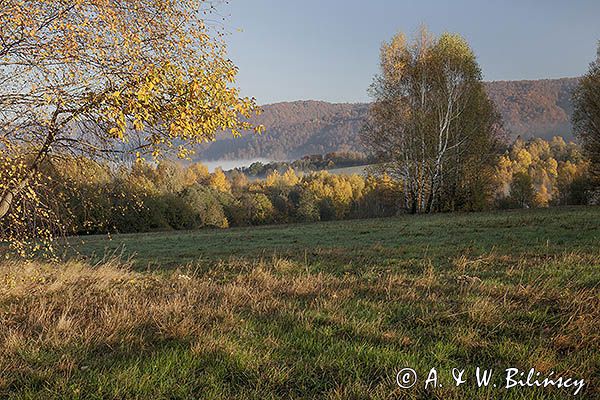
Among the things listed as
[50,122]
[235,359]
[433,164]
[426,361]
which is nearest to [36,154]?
[50,122]

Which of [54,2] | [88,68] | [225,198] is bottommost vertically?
[225,198]

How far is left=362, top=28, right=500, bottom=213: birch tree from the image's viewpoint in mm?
28828

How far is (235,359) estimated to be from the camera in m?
3.78

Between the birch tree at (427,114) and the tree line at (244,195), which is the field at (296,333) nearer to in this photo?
the tree line at (244,195)

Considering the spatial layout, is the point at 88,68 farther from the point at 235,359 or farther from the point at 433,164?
the point at 433,164

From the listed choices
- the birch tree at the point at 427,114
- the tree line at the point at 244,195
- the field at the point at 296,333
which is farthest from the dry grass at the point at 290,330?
the birch tree at the point at 427,114

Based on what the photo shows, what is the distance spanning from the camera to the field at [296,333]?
338 centimetres

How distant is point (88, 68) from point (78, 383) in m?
4.56

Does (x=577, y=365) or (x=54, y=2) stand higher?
(x=54, y=2)

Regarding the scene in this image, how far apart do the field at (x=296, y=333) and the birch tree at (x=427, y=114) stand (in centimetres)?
2287

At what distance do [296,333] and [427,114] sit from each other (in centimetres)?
2764

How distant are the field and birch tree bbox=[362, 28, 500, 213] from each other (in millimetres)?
22867

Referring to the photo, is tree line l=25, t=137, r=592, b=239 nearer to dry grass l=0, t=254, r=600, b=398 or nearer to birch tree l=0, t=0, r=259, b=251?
birch tree l=0, t=0, r=259, b=251

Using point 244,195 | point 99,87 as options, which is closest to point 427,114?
point 99,87
